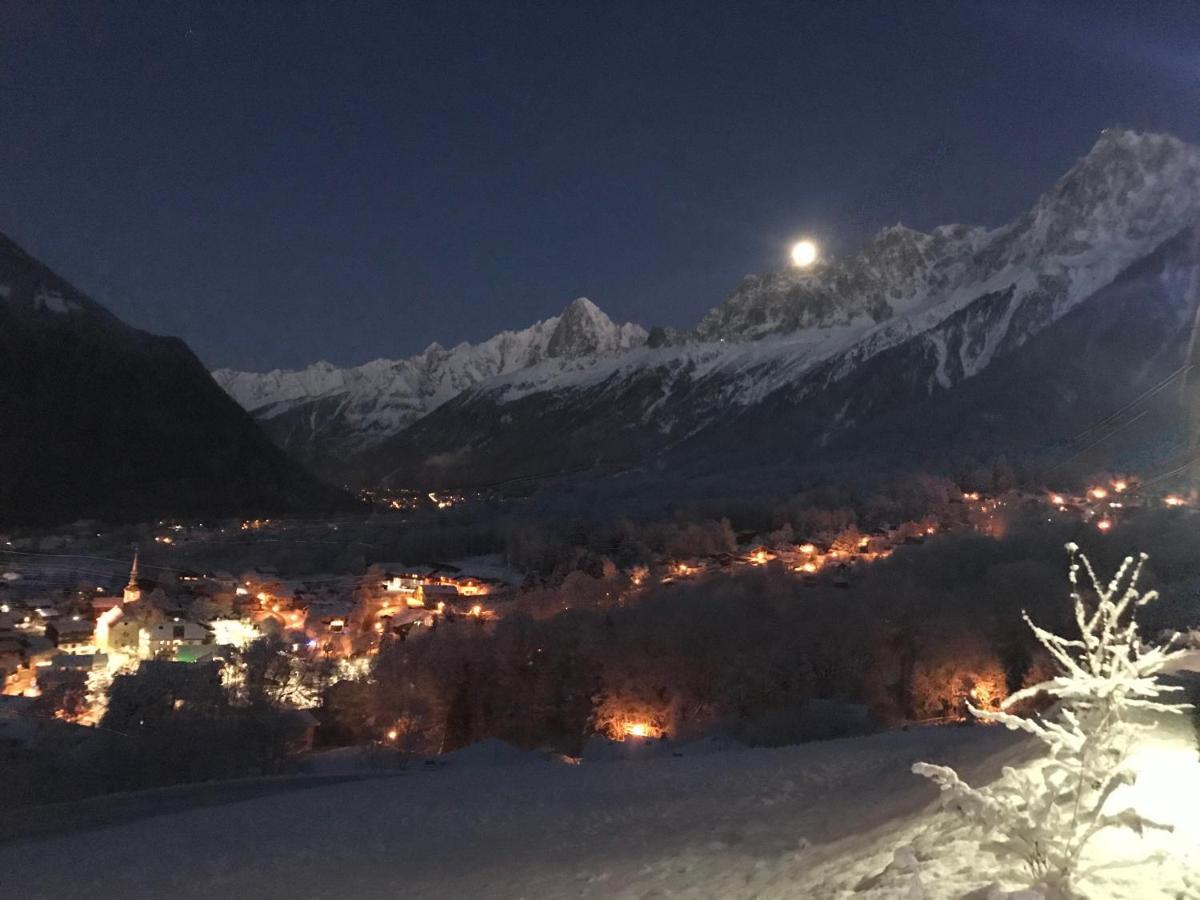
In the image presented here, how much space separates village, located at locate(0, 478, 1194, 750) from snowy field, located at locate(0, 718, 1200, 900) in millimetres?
16765

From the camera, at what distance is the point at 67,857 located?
1147 centimetres

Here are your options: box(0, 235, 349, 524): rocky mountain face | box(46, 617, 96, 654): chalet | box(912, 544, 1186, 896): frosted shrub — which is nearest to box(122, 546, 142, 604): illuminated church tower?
box(46, 617, 96, 654): chalet

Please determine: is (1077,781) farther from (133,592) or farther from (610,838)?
(133,592)

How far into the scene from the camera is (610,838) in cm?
1055

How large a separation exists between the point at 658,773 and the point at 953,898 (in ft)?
34.2

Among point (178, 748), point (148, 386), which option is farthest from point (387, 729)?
point (148, 386)

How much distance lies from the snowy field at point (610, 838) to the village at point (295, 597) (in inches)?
660

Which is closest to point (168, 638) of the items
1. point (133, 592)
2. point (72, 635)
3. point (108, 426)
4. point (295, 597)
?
point (72, 635)

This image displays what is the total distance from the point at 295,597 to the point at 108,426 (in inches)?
1936

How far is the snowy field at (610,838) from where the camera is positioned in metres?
6.50

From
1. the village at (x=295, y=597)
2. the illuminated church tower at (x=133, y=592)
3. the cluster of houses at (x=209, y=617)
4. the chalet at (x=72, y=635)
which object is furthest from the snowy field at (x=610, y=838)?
the illuminated church tower at (x=133, y=592)

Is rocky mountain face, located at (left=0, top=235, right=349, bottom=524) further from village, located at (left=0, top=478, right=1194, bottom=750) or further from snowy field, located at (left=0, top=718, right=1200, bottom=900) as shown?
snowy field, located at (left=0, top=718, right=1200, bottom=900)

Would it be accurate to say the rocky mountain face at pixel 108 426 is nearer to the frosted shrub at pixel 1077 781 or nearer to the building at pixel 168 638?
the building at pixel 168 638

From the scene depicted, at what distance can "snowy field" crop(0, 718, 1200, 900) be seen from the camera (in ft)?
21.3
